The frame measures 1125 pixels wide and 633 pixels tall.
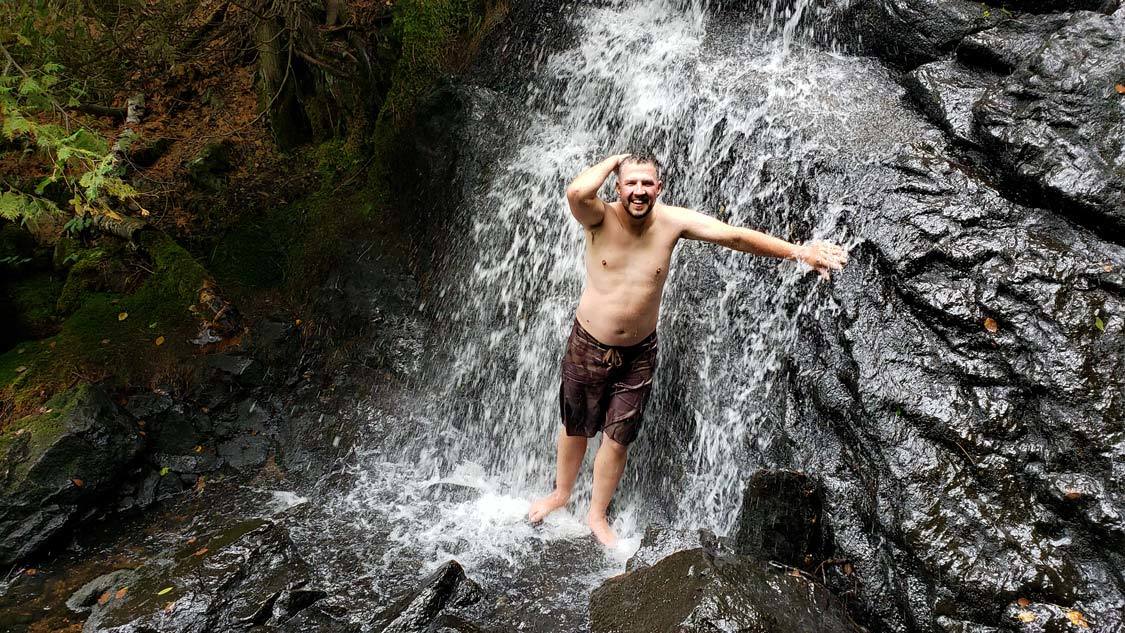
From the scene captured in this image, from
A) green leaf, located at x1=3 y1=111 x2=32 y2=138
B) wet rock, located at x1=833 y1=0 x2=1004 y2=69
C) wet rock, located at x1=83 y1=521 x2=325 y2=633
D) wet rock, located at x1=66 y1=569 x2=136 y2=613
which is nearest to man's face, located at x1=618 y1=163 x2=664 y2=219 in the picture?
wet rock, located at x1=833 y1=0 x2=1004 y2=69

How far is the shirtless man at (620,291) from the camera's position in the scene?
3.47 m

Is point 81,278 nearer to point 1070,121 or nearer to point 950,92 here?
point 950,92

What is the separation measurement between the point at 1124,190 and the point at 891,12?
2.02m

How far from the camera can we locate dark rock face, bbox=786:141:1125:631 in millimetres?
3031

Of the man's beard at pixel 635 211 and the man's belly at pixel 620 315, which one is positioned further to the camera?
the man's belly at pixel 620 315

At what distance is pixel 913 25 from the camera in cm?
477

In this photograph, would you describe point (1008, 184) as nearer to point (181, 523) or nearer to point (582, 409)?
point (582, 409)

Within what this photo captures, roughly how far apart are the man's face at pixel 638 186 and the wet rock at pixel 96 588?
3550 mm

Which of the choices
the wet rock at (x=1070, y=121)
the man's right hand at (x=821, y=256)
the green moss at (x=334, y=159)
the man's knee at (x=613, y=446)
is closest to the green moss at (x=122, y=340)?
the green moss at (x=334, y=159)

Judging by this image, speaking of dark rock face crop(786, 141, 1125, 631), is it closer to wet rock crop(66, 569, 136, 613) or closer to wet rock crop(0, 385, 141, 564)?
wet rock crop(66, 569, 136, 613)

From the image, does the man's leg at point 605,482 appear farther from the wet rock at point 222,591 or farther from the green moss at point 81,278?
the green moss at point 81,278

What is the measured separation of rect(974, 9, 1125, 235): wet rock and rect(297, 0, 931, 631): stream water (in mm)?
503

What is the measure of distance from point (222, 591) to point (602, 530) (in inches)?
82.3

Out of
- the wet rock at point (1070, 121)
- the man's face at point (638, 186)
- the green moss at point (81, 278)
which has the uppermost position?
the wet rock at point (1070, 121)
